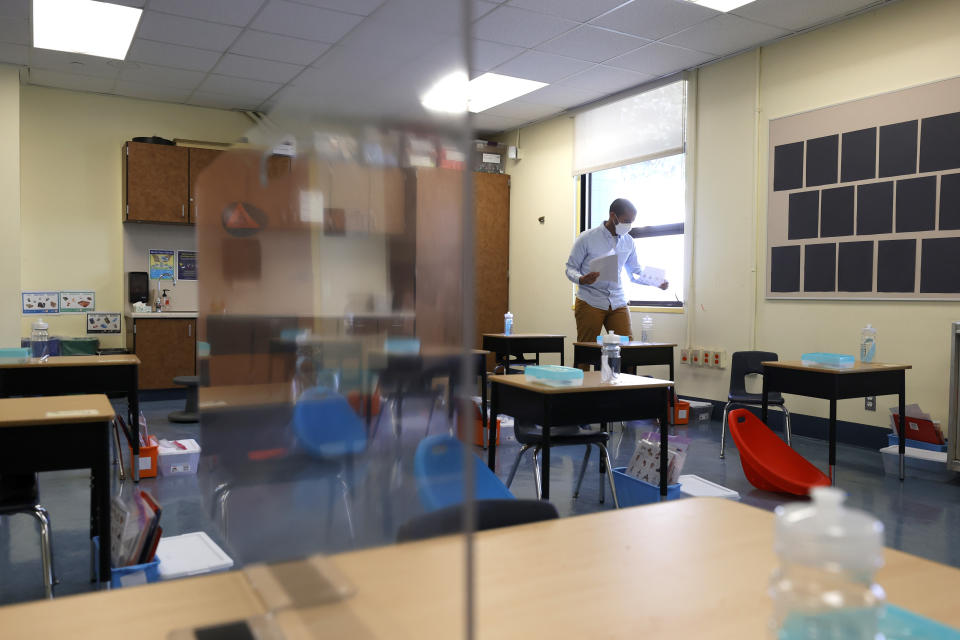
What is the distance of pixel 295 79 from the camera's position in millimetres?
456

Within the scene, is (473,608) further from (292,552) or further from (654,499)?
(654,499)

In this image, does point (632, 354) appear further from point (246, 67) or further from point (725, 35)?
point (246, 67)

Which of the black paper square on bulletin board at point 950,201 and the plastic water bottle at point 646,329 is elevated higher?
the black paper square on bulletin board at point 950,201

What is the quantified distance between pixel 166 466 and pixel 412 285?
359 centimetres

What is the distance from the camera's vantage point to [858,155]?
4168mm

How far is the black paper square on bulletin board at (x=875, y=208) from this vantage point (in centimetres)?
401

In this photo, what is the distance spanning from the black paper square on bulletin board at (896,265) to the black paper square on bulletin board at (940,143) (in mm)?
433

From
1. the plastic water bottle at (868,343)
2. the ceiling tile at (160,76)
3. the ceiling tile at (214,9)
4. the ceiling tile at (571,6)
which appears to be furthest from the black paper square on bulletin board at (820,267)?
the ceiling tile at (160,76)

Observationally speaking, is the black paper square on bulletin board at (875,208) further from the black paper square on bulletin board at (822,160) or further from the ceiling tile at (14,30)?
the ceiling tile at (14,30)

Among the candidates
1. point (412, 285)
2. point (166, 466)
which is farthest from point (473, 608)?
point (166, 466)

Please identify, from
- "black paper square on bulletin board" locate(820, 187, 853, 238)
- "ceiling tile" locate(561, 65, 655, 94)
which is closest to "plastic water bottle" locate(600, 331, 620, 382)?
"black paper square on bulletin board" locate(820, 187, 853, 238)

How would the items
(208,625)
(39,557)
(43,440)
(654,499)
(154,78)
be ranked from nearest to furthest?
(208,625)
(43,440)
(39,557)
(654,499)
(154,78)

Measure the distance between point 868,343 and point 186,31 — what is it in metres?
4.75

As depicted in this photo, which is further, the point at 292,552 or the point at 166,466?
the point at 166,466
